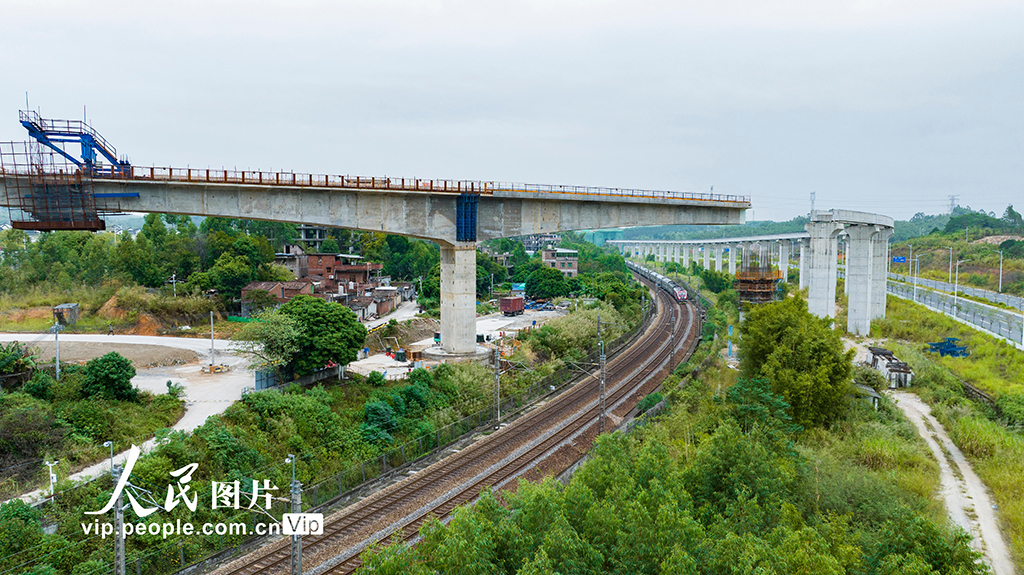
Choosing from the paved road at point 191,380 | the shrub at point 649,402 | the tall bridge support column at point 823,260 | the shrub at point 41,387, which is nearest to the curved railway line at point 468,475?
the shrub at point 649,402

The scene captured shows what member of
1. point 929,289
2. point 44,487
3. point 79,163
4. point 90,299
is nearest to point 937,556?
point 44,487

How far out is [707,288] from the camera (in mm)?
105875

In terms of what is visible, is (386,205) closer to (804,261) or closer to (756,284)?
(756,284)

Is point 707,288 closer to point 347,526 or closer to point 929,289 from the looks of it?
point 929,289

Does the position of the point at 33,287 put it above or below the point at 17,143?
below

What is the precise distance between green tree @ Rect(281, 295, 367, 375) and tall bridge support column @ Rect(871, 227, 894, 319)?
49066 mm

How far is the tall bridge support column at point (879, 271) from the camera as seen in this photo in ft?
196

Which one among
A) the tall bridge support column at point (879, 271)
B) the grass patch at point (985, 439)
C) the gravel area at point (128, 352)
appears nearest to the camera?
the grass patch at point (985, 439)

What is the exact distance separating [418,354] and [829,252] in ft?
115

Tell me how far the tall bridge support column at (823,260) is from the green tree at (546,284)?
35659mm

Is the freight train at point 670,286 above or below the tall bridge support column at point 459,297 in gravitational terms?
below

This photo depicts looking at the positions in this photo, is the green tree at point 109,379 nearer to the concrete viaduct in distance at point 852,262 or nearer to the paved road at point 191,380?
the paved road at point 191,380

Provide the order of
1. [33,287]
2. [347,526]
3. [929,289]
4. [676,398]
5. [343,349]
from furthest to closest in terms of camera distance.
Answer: [929,289] → [33,287] → [676,398] → [343,349] → [347,526]

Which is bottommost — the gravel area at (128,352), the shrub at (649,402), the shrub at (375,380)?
the shrub at (649,402)
